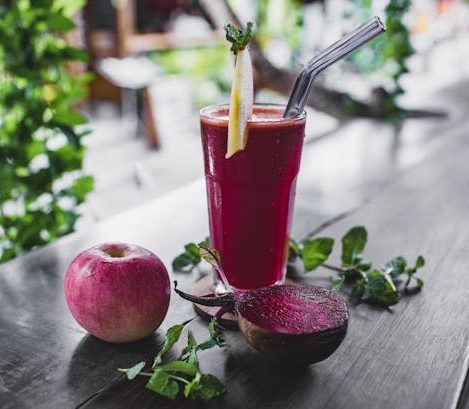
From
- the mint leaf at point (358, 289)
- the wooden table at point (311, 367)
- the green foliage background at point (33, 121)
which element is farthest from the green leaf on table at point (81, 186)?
the mint leaf at point (358, 289)

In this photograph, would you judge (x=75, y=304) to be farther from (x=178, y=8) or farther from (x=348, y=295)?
(x=178, y=8)

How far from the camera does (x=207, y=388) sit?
2.15ft

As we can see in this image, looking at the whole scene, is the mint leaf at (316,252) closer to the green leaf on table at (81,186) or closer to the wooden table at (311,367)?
the wooden table at (311,367)

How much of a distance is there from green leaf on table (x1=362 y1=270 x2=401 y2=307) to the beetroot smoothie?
14cm

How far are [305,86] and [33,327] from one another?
52 centimetres

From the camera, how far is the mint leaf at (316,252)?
3.26 ft

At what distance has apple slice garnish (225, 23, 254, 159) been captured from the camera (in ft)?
2.48

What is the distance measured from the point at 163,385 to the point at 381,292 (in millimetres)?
394

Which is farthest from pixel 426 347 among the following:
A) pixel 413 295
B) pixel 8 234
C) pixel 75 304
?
pixel 8 234

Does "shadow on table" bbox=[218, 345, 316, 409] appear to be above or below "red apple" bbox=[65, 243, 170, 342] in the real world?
below

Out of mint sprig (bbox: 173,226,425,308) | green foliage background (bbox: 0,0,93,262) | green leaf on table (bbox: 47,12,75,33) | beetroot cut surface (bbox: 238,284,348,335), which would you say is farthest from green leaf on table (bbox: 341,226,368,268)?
green leaf on table (bbox: 47,12,75,33)

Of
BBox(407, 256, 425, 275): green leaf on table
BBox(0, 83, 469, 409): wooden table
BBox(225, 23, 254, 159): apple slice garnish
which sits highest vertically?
BBox(225, 23, 254, 159): apple slice garnish

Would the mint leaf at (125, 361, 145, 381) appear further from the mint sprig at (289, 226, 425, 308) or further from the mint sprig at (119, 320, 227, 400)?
the mint sprig at (289, 226, 425, 308)

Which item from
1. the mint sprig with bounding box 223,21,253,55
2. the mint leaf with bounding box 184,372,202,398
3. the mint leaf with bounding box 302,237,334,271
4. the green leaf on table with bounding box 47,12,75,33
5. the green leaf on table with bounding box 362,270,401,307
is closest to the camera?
the mint leaf with bounding box 184,372,202,398
